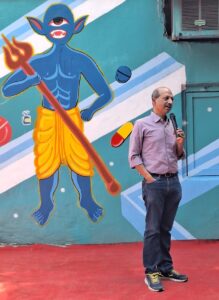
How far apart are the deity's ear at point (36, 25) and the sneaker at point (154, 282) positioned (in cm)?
311

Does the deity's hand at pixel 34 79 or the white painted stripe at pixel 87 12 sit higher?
the white painted stripe at pixel 87 12

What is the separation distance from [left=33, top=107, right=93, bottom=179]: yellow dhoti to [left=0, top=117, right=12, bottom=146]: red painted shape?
0.32 metres

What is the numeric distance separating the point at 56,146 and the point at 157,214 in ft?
6.28

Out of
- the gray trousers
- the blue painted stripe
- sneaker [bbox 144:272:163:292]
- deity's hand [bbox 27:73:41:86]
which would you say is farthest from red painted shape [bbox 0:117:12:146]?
sneaker [bbox 144:272:163:292]

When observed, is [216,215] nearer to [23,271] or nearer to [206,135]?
[206,135]

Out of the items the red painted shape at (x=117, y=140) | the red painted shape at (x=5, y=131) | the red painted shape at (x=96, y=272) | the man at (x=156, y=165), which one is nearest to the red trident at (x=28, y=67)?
the red painted shape at (x=117, y=140)

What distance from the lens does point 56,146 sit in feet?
18.4

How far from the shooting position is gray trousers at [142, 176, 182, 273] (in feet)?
13.5

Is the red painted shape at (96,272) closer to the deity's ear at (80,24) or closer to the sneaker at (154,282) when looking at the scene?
the sneaker at (154,282)

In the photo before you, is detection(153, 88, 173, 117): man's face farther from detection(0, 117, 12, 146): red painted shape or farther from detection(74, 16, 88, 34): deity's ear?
detection(0, 117, 12, 146): red painted shape

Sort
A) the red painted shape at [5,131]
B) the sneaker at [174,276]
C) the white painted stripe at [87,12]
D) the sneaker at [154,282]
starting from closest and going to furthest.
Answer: the sneaker at [154,282], the sneaker at [174,276], the white painted stripe at [87,12], the red painted shape at [5,131]

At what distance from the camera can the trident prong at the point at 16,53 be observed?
18.3ft

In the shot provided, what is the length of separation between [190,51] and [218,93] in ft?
2.00

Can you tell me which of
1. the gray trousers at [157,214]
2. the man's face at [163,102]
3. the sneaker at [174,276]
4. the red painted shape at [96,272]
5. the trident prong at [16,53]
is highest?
the trident prong at [16,53]
